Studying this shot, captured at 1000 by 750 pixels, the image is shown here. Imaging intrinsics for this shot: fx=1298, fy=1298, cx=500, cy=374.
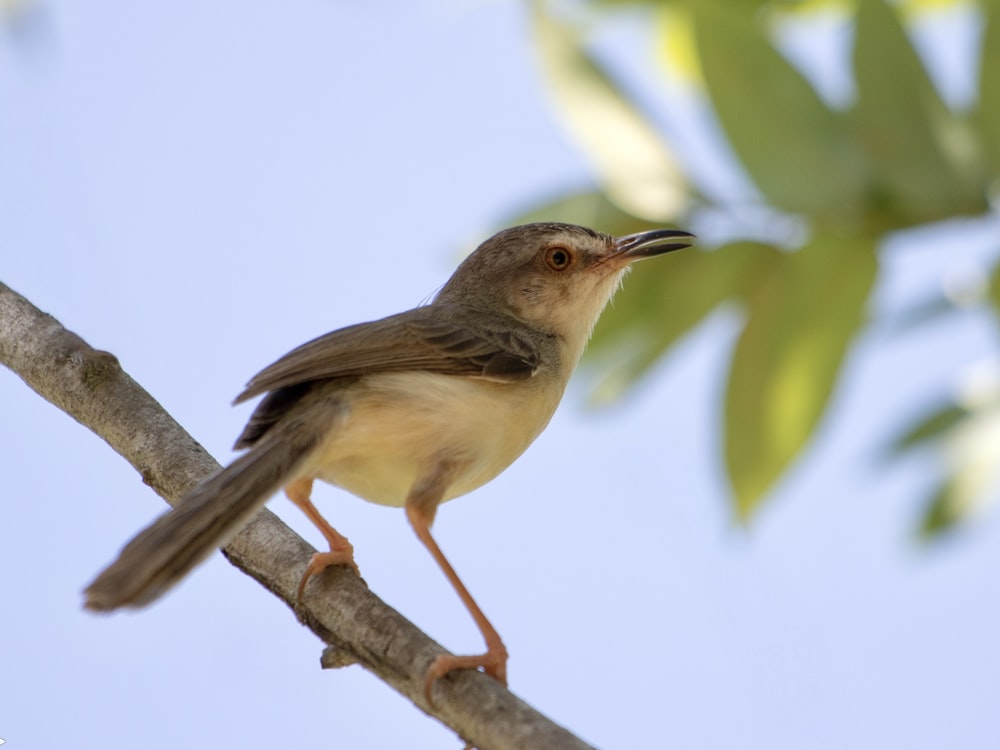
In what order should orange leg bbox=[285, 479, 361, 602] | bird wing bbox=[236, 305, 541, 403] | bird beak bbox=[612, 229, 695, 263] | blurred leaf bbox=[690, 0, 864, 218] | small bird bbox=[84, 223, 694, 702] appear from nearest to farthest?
small bird bbox=[84, 223, 694, 702], orange leg bbox=[285, 479, 361, 602], blurred leaf bbox=[690, 0, 864, 218], bird wing bbox=[236, 305, 541, 403], bird beak bbox=[612, 229, 695, 263]

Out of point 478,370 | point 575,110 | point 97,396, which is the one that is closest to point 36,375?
point 97,396

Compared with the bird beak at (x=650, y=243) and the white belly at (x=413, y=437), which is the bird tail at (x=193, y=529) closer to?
the white belly at (x=413, y=437)

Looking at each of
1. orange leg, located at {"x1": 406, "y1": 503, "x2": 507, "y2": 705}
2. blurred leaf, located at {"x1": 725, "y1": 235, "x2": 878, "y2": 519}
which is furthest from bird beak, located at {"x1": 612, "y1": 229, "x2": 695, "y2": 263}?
orange leg, located at {"x1": 406, "y1": 503, "x2": 507, "y2": 705}

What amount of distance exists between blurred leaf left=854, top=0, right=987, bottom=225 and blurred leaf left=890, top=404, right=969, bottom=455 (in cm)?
114

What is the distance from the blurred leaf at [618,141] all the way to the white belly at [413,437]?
880 millimetres

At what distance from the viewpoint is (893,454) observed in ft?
16.5

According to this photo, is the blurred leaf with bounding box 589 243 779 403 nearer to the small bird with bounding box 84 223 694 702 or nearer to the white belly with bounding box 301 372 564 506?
the small bird with bounding box 84 223 694 702

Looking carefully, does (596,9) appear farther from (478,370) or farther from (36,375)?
(36,375)

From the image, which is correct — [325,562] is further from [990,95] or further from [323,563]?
[990,95]

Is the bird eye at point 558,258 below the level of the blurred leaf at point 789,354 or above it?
above

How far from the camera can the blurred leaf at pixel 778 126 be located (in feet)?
13.4

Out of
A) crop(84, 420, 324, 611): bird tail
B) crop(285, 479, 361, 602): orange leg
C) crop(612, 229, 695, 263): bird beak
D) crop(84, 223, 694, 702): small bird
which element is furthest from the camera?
crop(612, 229, 695, 263): bird beak

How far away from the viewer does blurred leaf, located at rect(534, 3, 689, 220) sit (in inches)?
169

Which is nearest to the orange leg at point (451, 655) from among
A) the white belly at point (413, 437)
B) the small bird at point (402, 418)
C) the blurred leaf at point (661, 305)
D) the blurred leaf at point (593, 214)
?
the small bird at point (402, 418)
